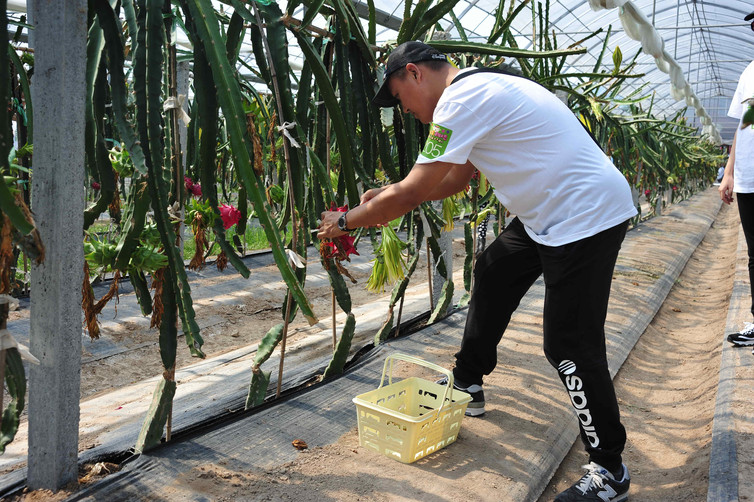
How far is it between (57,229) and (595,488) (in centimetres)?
138

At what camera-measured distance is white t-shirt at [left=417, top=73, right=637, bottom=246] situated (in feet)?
5.02

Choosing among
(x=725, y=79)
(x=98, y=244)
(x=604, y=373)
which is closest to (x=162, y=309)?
(x=98, y=244)

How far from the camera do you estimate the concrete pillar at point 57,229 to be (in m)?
1.29

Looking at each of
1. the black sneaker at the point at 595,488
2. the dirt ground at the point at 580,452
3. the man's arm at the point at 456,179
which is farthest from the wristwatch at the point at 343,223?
the black sneaker at the point at 595,488

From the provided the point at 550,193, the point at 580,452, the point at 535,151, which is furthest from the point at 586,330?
the point at 580,452

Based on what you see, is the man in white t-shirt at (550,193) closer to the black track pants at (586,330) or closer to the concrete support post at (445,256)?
the black track pants at (586,330)

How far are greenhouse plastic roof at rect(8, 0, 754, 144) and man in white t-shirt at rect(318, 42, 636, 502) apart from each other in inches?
17.0

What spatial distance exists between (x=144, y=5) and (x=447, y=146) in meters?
0.70

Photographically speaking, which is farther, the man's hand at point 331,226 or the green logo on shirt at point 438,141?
the man's hand at point 331,226

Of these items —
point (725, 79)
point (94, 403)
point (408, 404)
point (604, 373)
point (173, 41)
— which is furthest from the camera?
point (725, 79)

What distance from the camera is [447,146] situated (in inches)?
60.1

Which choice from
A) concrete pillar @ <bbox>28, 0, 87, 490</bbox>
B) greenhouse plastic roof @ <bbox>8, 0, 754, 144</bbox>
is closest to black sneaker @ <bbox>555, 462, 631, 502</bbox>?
greenhouse plastic roof @ <bbox>8, 0, 754, 144</bbox>

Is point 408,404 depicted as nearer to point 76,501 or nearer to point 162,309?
point 162,309

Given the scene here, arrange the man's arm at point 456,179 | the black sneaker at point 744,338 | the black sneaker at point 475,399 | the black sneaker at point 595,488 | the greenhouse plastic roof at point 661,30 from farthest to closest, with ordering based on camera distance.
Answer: the greenhouse plastic roof at point 661,30
the black sneaker at point 744,338
the black sneaker at point 475,399
the man's arm at point 456,179
the black sneaker at point 595,488
